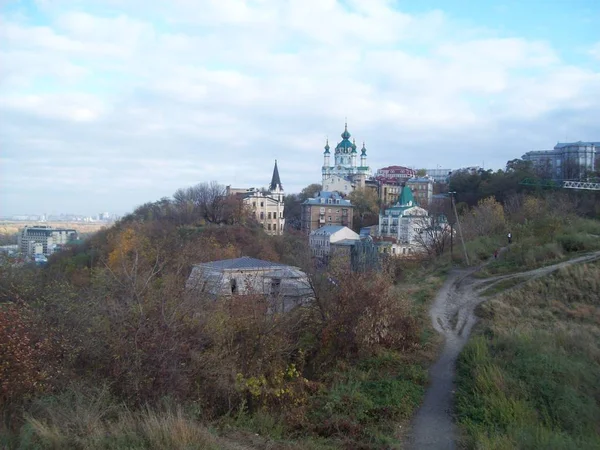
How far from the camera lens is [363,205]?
64.1 m

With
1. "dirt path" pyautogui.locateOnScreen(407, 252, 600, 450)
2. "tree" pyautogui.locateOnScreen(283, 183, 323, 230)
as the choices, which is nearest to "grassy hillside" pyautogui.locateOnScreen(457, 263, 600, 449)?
"dirt path" pyautogui.locateOnScreen(407, 252, 600, 450)

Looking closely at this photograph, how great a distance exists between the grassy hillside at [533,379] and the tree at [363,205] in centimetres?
5063

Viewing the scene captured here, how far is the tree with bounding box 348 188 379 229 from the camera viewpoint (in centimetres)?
6278

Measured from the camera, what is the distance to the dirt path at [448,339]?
23.0 ft

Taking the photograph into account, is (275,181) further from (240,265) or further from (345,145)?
(240,265)

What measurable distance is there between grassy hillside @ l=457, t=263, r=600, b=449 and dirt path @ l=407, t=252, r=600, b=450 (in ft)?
0.76

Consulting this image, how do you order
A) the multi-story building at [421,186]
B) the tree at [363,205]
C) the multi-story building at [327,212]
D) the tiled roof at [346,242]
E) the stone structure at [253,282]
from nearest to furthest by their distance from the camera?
the stone structure at [253,282]
the tiled roof at [346,242]
the multi-story building at [327,212]
the tree at [363,205]
the multi-story building at [421,186]

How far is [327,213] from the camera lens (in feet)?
203

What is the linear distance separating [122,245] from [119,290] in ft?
91.0

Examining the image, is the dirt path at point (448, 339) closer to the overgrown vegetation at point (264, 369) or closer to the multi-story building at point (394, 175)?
the overgrown vegetation at point (264, 369)

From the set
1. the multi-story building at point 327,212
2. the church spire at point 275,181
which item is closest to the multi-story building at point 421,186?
the multi-story building at point 327,212

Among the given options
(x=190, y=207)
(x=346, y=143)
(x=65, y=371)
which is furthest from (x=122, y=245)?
(x=346, y=143)

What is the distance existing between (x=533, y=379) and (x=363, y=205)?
56.4m

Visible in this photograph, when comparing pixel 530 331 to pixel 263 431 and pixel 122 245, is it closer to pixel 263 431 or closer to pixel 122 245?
pixel 263 431
